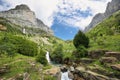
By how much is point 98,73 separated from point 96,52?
18669 mm

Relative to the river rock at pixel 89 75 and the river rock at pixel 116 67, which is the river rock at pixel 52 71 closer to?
the river rock at pixel 89 75

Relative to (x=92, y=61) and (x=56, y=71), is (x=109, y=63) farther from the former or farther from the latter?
(x=56, y=71)

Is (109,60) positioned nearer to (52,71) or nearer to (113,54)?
(113,54)

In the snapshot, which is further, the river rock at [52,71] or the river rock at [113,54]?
the river rock at [113,54]

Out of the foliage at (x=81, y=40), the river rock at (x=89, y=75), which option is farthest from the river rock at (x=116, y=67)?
the foliage at (x=81, y=40)

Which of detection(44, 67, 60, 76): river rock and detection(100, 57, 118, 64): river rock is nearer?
detection(44, 67, 60, 76): river rock

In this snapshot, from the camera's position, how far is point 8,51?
77.3 metres

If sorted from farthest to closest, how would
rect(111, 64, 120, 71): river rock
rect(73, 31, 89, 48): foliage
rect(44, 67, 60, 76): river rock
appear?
rect(73, 31, 89, 48): foliage, rect(111, 64, 120, 71): river rock, rect(44, 67, 60, 76): river rock

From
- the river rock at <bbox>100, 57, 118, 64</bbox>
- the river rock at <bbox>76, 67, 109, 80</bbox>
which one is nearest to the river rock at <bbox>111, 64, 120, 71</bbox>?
the river rock at <bbox>100, 57, 118, 64</bbox>

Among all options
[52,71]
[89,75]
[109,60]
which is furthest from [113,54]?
[52,71]

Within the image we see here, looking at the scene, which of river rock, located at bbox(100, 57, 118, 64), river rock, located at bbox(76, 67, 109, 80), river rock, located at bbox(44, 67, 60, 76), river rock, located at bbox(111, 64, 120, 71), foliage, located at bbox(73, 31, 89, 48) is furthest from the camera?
foliage, located at bbox(73, 31, 89, 48)

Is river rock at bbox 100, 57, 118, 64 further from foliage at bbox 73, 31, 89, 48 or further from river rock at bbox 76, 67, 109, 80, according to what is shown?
foliage at bbox 73, 31, 89, 48

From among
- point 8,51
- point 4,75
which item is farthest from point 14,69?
point 8,51

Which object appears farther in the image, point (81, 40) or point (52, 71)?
point (81, 40)
